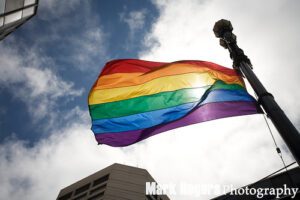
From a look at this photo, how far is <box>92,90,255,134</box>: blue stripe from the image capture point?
7.20m

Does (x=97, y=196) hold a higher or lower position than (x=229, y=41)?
higher

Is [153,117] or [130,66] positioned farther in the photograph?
[130,66]

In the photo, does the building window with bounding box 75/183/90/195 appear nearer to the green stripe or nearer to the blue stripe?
the green stripe

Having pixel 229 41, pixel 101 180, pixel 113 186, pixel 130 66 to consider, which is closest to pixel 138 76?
pixel 130 66

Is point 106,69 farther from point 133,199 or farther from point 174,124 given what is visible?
point 133,199

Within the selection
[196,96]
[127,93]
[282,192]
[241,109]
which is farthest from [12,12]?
[282,192]

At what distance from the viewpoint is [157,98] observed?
8.28 m

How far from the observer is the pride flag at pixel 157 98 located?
720cm

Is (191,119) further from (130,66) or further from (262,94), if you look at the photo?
(130,66)

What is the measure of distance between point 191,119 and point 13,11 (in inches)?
475

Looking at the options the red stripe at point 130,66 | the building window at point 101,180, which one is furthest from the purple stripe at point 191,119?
the building window at point 101,180

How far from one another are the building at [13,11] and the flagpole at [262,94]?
1056cm

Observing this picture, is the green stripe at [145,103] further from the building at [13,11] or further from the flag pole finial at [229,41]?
the building at [13,11]

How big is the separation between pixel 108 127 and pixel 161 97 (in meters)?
1.91
